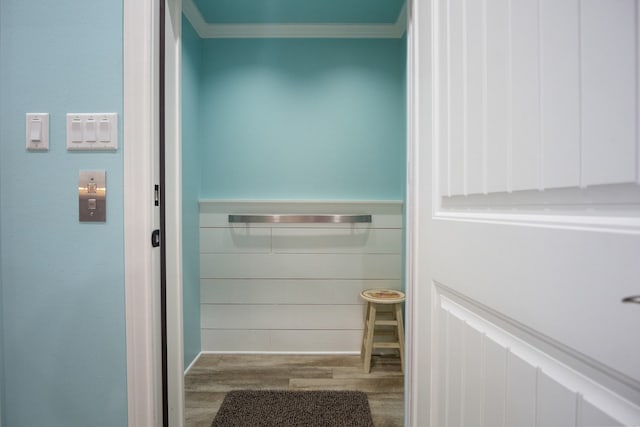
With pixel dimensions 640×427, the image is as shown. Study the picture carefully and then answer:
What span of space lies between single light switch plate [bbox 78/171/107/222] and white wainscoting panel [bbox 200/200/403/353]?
1.34m

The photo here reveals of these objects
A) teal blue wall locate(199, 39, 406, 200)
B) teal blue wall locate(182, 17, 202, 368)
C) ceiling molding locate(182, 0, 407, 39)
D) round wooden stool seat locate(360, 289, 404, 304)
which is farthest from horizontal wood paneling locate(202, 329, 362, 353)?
ceiling molding locate(182, 0, 407, 39)

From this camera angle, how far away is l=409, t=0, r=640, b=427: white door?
34 cm

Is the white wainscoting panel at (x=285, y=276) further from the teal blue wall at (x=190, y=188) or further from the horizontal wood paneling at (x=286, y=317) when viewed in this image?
the teal blue wall at (x=190, y=188)

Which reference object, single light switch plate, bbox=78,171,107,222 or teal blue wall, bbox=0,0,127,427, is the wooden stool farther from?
single light switch plate, bbox=78,171,107,222

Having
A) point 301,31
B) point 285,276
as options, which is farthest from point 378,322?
point 301,31

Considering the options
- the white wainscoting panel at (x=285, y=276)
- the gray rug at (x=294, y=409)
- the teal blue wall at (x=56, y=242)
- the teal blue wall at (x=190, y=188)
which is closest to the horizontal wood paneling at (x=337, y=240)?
the white wainscoting panel at (x=285, y=276)

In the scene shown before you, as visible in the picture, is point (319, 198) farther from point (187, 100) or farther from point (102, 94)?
point (102, 94)

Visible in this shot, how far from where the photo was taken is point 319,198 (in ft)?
7.45

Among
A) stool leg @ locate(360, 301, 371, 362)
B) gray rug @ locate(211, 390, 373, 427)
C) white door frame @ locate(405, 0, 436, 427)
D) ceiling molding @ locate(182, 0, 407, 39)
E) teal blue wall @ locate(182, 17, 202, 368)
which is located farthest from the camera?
ceiling molding @ locate(182, 0, 407, 39)

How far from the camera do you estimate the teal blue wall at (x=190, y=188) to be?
6.31 feet

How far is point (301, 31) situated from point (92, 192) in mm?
1962

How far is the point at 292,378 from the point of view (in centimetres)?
189

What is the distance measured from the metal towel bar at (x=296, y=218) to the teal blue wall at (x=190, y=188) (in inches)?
12.2

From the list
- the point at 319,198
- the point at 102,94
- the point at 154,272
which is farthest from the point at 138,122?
the point at 319,198
